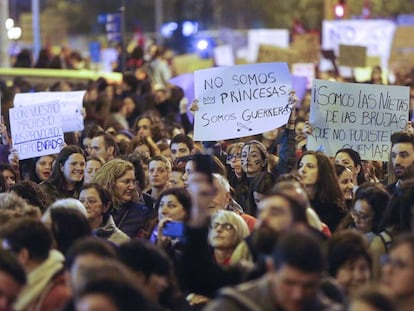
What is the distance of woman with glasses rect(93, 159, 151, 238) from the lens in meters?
11.6

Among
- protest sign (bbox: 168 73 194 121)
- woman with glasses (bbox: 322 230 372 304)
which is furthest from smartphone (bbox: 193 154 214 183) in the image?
protest sign (bbox: 168 73 194 121)

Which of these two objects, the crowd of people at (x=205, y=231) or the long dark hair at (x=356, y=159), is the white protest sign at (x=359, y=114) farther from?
the long dark hair at (x=356, y=159)

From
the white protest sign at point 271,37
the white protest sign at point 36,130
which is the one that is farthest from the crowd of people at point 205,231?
the white protest sign at point 271,37

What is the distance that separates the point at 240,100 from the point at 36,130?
2011 millimetres

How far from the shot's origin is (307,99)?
20766 millimetres

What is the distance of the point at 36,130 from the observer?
1439 cm

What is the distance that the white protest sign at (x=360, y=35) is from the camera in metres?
29.8

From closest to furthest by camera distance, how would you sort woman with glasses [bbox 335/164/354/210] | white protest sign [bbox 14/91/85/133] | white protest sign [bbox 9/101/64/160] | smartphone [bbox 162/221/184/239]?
smartphone [bbox 162/221/184/239] → woman with glasses [bbox 335/164/354/210] → white protest sign [bbox 9/101/64/160] → white protest sign [bbox 14/91/85/133]

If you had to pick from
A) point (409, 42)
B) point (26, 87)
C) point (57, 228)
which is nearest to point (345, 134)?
point (57, 228)

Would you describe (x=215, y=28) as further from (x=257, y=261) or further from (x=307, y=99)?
(x=257, y=261)

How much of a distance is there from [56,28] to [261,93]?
143 feet

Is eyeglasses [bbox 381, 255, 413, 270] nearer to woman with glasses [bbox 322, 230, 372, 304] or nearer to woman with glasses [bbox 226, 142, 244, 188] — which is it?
woman with glasses [bbox 322, 230, 372, 304]

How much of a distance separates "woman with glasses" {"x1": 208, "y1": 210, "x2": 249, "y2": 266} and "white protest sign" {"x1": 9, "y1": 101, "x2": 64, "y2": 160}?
16.2 feet

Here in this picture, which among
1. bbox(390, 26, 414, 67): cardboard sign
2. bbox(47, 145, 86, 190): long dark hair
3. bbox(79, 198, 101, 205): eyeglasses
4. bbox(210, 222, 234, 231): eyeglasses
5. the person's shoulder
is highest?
the person's shoulder
